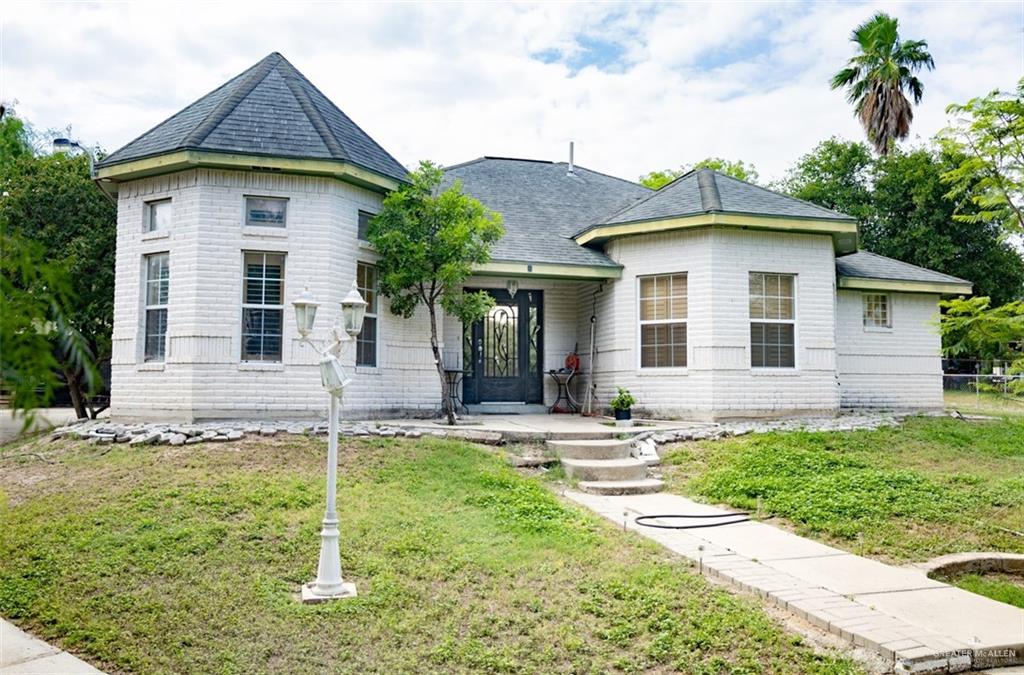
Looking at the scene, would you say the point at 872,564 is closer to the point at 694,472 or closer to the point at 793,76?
the point at 694,472

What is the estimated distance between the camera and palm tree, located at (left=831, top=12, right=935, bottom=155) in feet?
Result: 84.3

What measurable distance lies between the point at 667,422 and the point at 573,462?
333 cm

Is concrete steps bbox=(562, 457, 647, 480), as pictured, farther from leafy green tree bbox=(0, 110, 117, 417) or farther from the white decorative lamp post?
leafy green tree bbox=(0, 110, 117, 417)

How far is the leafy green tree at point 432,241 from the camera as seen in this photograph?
34.6ft

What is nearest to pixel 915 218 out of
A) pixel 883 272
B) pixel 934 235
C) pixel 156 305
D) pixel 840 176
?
pixel 934 235

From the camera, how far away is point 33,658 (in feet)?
13.2

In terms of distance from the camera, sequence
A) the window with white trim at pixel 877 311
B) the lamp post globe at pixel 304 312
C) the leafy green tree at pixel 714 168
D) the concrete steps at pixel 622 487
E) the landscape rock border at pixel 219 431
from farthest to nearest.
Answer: the leafy green tree at pixel 714 168, the window with white trim at pixel 877 311, the landscape rock border at pixel 219 431, the concrete steps at pixel 622 487, the lamp post globe at pixel 304 312

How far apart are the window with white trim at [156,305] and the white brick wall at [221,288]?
0.39 feet

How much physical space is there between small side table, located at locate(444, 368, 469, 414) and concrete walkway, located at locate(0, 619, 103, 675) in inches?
318

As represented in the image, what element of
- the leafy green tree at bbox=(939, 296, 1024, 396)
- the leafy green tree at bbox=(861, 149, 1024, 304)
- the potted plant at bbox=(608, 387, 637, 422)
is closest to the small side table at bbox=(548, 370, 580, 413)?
the potted plant at bbox=(608, 387, 637, 422)

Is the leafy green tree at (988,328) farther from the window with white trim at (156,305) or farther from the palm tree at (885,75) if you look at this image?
the palm tree at (885,75)

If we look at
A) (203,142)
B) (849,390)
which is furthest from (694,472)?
(203,142)

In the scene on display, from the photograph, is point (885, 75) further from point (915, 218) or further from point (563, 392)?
point (563, 392)

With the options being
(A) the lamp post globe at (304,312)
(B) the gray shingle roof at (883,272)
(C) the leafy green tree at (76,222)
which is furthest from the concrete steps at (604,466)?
(C) the leafy green tree at (76,222)
